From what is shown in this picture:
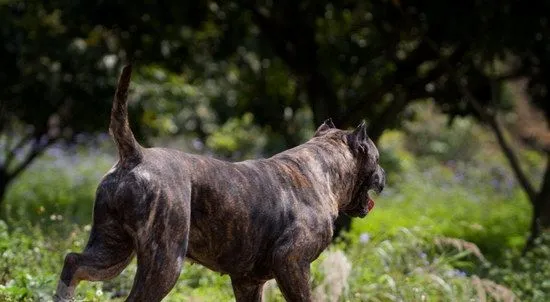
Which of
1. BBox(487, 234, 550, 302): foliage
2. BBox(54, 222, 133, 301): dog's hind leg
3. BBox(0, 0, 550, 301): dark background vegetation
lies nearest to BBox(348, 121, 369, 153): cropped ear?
BBox(54, 222, 133, 301): dog's hind leg

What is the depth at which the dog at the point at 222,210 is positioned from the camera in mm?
4105

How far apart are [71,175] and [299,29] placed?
7.54 m

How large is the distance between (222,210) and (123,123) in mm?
596

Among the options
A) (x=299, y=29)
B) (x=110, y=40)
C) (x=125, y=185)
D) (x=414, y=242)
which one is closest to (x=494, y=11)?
(x=299, y=29)

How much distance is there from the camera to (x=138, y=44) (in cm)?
1030

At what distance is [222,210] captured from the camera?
438cm

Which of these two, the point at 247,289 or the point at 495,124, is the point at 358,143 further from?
the point at 495,124

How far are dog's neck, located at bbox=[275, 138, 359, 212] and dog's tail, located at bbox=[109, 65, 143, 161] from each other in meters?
1.00

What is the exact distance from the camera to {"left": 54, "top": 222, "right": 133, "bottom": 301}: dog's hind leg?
410 cm

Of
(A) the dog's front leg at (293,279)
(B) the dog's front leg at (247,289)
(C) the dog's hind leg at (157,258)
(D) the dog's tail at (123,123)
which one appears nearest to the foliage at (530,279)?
(B) the dog's front leg at (247,289)

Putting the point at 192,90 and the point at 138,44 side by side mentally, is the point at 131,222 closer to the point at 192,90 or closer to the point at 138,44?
the point at 138,44

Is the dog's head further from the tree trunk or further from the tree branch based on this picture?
the tree trunk

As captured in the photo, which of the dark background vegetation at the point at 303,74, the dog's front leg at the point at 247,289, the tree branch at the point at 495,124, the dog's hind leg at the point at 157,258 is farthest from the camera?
the tree branch at the point at 495,124

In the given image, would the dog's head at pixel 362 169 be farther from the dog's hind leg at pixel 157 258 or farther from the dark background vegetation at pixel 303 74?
Result: the dark background vegetation at pixel 303 74
